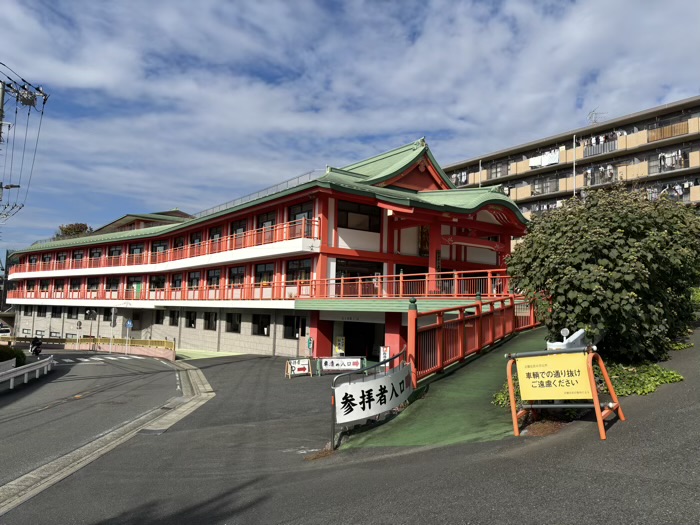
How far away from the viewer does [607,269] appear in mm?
8695

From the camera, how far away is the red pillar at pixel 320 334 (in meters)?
25.8

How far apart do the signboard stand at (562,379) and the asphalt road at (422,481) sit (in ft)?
1.10

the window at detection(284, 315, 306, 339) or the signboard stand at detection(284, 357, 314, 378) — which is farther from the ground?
the window at detection(284, 315, 306, 339)

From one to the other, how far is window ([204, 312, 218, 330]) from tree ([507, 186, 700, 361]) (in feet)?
95.3

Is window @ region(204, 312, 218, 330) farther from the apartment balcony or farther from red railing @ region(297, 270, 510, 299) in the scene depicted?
red railing @ region(297, 270, 510, 299)

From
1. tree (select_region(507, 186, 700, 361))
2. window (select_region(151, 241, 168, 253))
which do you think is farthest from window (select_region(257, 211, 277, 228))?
tree (select_region(507, 186, 700, 361))

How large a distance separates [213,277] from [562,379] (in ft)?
111

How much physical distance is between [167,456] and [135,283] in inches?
1689

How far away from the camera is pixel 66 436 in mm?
11422

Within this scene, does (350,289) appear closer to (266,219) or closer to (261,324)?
(261,324)

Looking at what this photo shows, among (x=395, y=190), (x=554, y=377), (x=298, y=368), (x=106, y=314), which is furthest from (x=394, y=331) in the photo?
(x=106, y=314)

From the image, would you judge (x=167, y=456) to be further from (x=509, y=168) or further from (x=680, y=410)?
(x=509, y=168)

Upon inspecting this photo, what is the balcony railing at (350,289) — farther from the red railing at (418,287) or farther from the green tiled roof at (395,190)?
the green tiled roof at (395,190)

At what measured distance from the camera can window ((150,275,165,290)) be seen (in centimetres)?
4536
